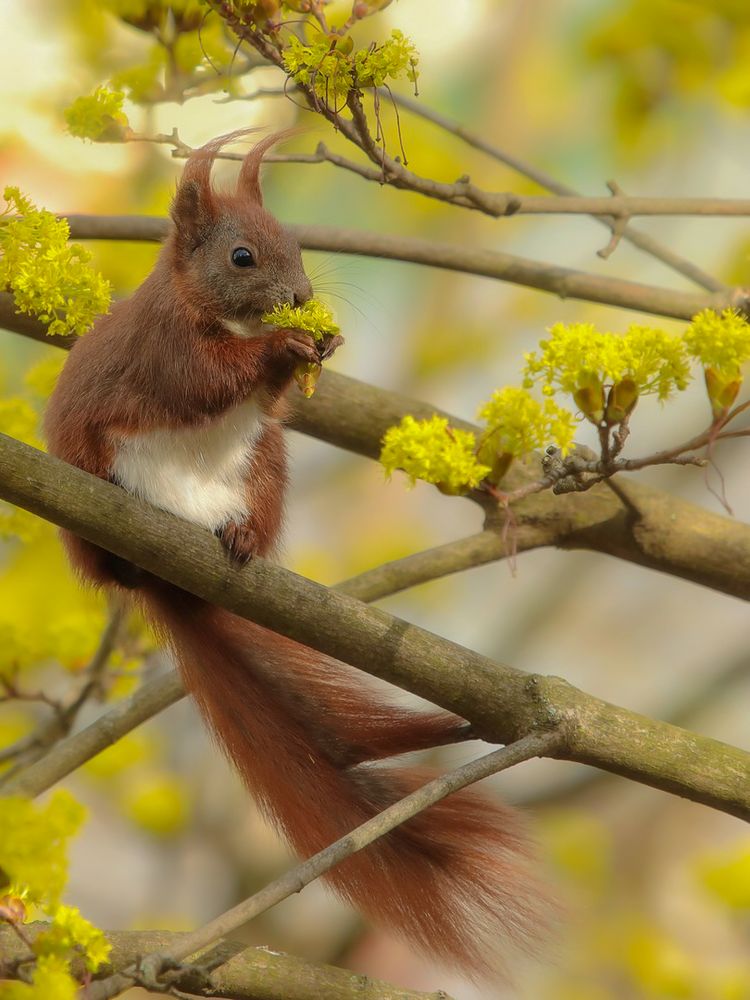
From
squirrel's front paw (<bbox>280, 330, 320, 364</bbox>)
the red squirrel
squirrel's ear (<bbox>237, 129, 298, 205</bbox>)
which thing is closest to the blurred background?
squirrel's ear (<bbox>237, 129, 298, 205</bbox>)

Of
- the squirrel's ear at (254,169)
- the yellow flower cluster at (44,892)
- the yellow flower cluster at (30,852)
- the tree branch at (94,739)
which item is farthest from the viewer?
the squirrel's ear at (254,169)

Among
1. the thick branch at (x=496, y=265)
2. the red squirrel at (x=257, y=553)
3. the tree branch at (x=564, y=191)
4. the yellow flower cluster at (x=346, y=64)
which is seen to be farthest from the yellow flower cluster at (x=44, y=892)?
the tree branch at (x=564, y=191)

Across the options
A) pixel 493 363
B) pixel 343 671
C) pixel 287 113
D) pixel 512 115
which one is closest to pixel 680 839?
pixel 493 363

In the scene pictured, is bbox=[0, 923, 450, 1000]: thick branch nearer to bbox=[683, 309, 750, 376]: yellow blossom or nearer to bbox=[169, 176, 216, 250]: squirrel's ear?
bbox=[683, 309, 750, 376]: yellow blossom

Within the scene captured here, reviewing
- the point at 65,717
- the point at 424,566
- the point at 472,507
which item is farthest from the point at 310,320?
the point at 472,507

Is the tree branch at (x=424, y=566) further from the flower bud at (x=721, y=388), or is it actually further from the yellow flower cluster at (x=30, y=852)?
the yellow flower cluster at (x=30, y=852)

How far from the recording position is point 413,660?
4.79ft

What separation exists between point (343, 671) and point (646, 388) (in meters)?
0.71

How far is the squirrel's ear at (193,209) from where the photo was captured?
199 centimetres

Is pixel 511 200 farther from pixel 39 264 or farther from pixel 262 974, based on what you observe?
pixel 262 974

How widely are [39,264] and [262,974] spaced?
2.97 feet

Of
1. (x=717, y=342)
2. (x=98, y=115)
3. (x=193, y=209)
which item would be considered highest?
(x=193, y=209)

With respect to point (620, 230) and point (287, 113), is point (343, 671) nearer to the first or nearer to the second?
point (620, 230)

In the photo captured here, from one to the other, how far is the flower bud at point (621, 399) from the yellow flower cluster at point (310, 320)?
1.43 feet
